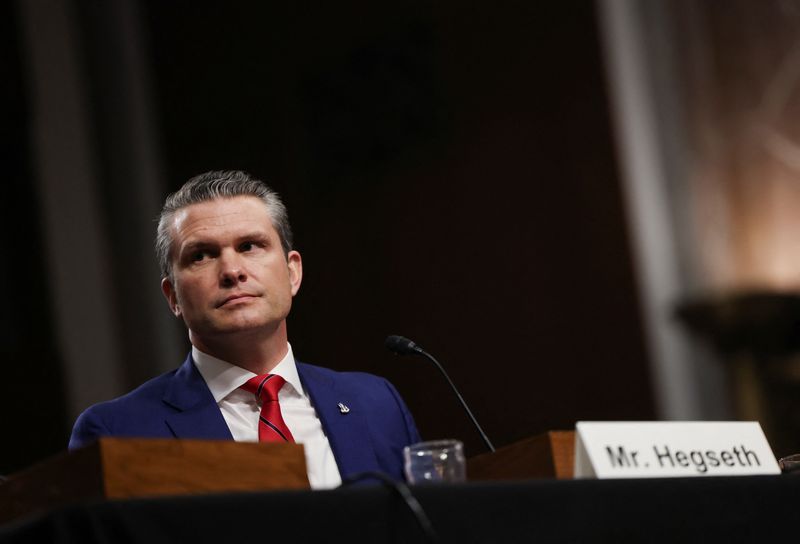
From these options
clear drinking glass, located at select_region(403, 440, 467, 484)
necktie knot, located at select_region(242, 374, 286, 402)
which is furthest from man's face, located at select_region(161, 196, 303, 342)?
clear drinking glass, located at select_region(403, 440, 467, 484)

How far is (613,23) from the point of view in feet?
17.8

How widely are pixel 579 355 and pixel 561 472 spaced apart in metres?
3.63

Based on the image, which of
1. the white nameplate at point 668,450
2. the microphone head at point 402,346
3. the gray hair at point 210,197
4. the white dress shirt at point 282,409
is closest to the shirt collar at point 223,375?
the white dress shirt at point 282,409

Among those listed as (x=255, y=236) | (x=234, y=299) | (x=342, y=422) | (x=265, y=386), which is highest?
(x=255, y=236)

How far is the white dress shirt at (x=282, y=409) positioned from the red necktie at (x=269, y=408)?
0.09 ft

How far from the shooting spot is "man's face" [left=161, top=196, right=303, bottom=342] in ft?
8.13

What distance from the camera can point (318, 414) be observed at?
98.0 inches

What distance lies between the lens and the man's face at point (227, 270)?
2.48 metres

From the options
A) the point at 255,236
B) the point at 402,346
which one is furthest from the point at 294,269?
the point at 402,346

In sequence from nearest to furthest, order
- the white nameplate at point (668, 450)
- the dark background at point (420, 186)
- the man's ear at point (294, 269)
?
the white nameplate at point (668, 450), the man's ear at point (294, 269), the dark background at point (420, 186)

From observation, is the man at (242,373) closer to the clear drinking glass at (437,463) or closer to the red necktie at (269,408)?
the red necktie at (269,408)

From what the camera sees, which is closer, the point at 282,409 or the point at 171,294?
the point at 282,409

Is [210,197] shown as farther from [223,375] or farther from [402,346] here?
[402,346]

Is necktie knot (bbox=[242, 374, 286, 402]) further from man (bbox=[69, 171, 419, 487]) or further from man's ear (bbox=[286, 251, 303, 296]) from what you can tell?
man's ear (bbox=[286, 251, 303, 296])
